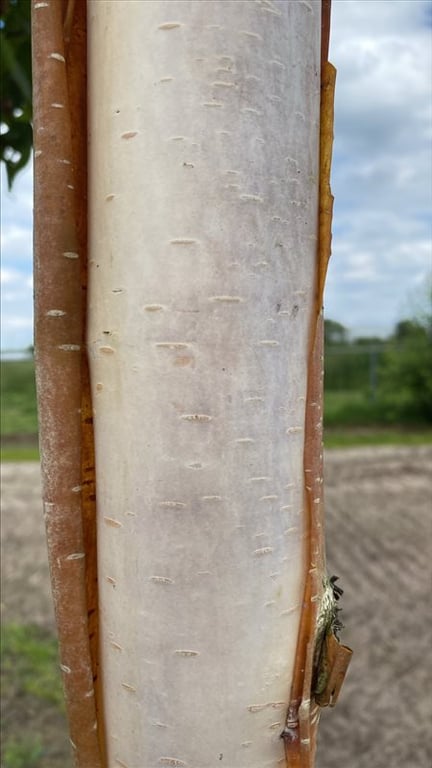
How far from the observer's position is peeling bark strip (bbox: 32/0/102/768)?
2.20 feet

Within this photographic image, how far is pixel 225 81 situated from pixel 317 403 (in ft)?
1.05

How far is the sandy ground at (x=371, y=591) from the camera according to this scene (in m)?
2.31

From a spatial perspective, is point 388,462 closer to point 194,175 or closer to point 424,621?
point 424,621

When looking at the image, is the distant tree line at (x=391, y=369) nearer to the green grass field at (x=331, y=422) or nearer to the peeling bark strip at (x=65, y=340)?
the green grass field at (x=331, y=422)

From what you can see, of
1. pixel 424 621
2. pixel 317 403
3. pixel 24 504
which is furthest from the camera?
pixel 24 504

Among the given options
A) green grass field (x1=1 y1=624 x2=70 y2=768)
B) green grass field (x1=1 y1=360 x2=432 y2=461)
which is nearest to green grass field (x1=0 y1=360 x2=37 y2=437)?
green grass field (x1=1 y1=360 x2=432 y2=461)

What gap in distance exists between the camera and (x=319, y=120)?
69 centimetres

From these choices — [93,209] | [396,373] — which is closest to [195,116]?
[93,209]

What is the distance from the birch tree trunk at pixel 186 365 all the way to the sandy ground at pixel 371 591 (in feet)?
5.97

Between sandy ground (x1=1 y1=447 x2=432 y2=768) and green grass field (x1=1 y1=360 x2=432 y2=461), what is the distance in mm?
912

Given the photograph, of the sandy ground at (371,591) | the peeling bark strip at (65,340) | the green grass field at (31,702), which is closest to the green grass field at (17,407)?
the sandy ground at (371,591)

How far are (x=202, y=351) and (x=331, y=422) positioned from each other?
254 inches

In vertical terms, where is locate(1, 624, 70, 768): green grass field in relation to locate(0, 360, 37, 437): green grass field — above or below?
below

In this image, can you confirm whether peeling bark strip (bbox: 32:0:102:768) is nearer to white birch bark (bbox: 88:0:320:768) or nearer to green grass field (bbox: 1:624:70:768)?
white birch bark (bbox: 88:0:320:768)
